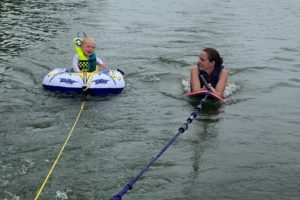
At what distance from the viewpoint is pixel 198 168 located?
6.39 m

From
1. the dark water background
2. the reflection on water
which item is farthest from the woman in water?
the reflection on water

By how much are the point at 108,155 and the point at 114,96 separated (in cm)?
299

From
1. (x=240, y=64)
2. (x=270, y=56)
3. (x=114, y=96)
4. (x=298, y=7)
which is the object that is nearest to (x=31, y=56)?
(x=114, y=96)

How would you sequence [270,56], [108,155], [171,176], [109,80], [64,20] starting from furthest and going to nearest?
[64,20] < [270,56] < [109,80] < [108,155] < [171,176]

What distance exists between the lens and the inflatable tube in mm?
9188

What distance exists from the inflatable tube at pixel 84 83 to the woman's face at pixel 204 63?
1.65m

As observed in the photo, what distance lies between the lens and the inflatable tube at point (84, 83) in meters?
9.19

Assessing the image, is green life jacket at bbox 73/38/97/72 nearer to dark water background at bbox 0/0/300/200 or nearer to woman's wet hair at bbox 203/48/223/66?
dark water background at bbox 0/0/300/200

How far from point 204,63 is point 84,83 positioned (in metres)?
2.35

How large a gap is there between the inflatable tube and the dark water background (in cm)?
19

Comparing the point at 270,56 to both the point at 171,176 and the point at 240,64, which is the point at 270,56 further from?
the point at 171,176

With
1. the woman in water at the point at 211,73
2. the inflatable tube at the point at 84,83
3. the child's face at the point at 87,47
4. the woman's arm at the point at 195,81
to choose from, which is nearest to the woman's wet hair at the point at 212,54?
the woman in water at the point at 211,73

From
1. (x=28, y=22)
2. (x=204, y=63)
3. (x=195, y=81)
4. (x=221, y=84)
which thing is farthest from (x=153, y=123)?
(x=28, y=22)

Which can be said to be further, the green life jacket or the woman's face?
the green life jacket
